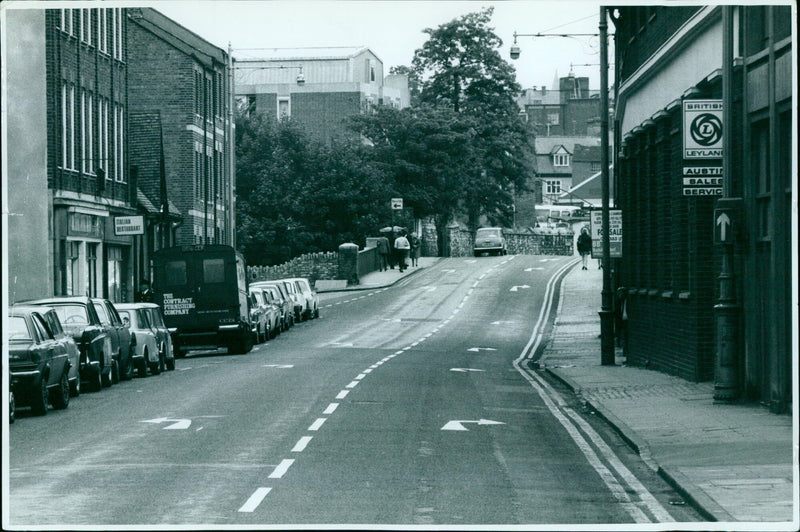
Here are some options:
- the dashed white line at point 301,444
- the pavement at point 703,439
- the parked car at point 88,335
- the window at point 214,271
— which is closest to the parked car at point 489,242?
the window at point 214,271

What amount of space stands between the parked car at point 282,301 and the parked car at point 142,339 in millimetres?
15642

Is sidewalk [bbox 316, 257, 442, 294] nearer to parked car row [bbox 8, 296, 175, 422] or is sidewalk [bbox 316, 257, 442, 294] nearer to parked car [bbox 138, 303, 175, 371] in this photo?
parked car [bbox 138, 303, 175, 371]

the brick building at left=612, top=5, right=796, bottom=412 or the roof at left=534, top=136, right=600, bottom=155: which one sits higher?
the roof at left=534, top=136, right=600, bottom=155

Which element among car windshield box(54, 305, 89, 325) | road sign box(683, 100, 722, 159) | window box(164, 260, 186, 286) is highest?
road sign box(683, 100, 722, 159)

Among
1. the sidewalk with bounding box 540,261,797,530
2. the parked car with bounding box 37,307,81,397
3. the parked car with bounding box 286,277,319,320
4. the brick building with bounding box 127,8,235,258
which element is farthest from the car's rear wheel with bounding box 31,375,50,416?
the brick building with bounding box 127,8,235,258

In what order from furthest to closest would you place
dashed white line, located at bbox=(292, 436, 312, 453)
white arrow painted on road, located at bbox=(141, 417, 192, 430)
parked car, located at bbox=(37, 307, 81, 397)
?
parked car, located at bbox=(37, 307, 81, 397) < white arrow painted on road, located at bbox=(141, 417, 192, 430) < dashed white line, located at bbox=(292, 436, 312, 453)

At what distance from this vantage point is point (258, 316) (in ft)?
140

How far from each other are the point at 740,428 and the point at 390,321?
3331 centimetres

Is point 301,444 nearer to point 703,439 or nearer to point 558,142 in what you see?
point 703,439

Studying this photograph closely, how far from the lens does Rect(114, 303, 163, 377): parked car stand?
29.6 meters

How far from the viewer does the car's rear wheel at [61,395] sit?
21.5m

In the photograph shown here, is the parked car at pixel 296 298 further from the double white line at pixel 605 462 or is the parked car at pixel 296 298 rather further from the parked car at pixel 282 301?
the double white line at pixel 605 462

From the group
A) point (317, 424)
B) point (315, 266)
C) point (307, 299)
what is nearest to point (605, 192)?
point (317, 424)

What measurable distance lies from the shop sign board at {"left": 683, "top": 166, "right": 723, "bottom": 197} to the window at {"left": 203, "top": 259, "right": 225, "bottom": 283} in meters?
18.4
